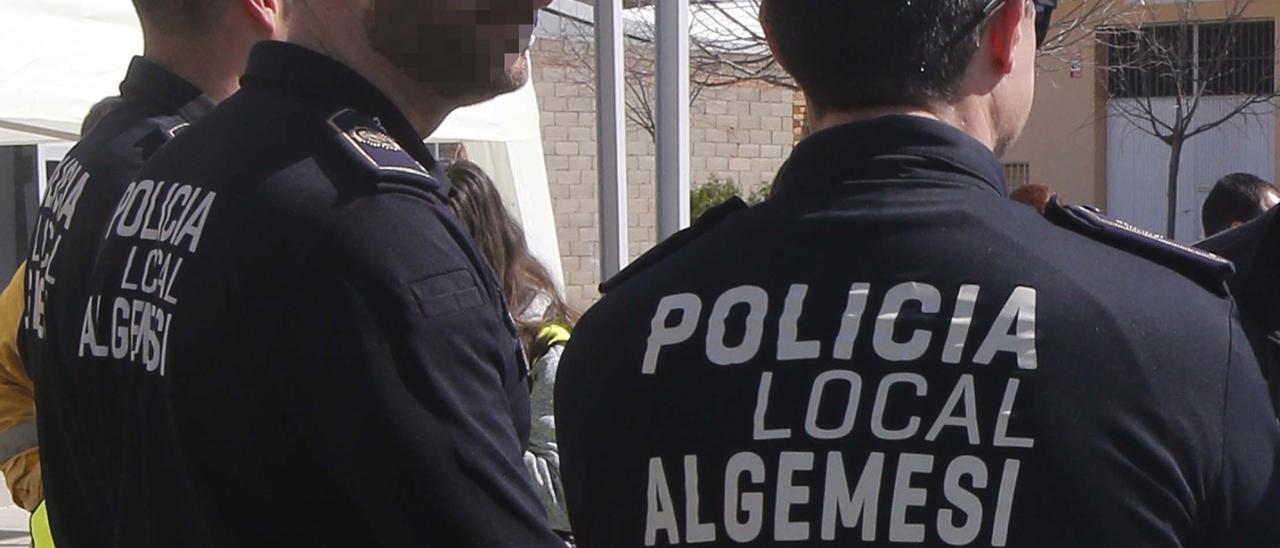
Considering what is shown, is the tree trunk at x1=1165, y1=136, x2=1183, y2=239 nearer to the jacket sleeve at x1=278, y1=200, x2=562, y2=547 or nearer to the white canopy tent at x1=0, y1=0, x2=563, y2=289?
the white canopy tent at x1=0, y1=0, x2=563, y2=289

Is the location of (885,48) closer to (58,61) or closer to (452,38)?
(452,38)

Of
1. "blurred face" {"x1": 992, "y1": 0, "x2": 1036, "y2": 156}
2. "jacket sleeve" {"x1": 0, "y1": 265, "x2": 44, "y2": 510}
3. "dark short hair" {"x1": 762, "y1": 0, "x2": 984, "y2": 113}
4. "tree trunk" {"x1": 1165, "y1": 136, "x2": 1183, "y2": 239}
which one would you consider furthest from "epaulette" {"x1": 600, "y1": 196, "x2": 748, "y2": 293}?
"tree trunk" {"x1": 1165, "y1": 136, "x2": 1183, "y2": 239}

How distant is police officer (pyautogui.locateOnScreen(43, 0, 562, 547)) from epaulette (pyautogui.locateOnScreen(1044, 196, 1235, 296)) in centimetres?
57

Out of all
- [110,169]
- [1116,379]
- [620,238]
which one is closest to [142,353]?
[110,169]

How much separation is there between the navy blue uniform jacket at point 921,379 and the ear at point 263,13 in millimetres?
1229

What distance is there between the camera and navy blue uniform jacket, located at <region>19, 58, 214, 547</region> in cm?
186

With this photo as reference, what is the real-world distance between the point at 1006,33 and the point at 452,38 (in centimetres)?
58

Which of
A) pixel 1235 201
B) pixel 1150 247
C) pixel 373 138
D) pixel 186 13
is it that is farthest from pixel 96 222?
pixel 1235 201

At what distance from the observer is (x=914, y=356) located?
1.36 meters

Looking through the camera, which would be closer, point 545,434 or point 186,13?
point 186,13

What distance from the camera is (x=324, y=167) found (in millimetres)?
1572

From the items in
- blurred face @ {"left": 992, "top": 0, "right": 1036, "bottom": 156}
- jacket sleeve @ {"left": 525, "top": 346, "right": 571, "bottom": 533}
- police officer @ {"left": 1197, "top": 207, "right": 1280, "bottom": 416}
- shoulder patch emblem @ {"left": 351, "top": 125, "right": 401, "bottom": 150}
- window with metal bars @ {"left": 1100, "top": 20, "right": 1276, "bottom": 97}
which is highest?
window with metal bars @ {"left": 1100, "top": 20, "right": 1276, "bottom": 97}

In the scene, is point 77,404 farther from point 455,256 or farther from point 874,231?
point 874,231

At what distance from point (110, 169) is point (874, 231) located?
1.31 m
